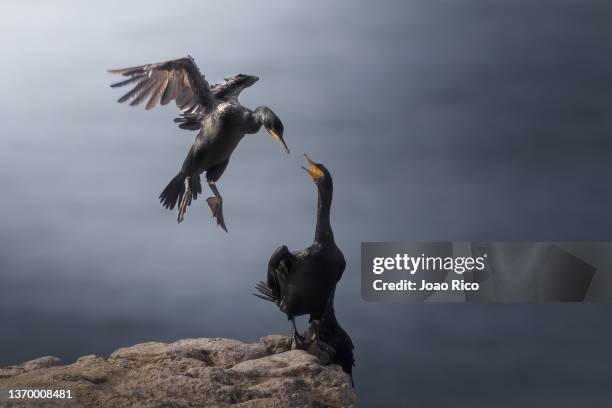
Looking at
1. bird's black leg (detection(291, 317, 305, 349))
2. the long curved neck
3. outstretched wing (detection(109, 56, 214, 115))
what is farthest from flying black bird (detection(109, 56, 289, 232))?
bird's black leg (detection(291, 317, 305, 349))

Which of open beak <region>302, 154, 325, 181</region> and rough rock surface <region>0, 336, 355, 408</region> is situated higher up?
open beak <region>302, 154, 325, 181</region>

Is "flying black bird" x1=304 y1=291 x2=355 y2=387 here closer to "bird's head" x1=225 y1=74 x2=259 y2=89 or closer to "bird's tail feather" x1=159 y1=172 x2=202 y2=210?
"bird's tail feather" x1=159 y1=172 x2=202 y2=210

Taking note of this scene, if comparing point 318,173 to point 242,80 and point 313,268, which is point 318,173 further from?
point 242,80

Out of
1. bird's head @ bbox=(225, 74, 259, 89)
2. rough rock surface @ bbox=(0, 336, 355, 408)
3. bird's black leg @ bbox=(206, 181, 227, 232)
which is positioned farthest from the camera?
bird's head @ bbox=(225, 74, 259, 89)

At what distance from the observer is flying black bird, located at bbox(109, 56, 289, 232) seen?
286 inches

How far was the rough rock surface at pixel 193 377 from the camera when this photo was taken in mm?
5871

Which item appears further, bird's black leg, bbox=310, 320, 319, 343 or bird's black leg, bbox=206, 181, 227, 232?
bird's black leg, bbox=206, 181, 227, 232

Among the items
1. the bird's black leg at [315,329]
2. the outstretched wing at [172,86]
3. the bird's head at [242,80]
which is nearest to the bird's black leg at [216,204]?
the outstretched wing at [172,86]

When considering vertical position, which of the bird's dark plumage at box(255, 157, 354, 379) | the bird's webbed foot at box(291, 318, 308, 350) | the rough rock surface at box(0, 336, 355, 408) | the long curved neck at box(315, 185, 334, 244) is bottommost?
the rough rock surface at box(0, 336, 355, 408)

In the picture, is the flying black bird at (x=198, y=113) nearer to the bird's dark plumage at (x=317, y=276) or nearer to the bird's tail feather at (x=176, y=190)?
the bird's tail feather at (x=176, y=190)

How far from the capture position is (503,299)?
792cm

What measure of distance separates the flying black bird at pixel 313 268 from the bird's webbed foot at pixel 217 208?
2.67 ft

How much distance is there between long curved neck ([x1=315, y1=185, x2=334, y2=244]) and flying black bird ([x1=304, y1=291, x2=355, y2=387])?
0.49 metres

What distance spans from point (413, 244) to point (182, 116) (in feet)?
7.66
